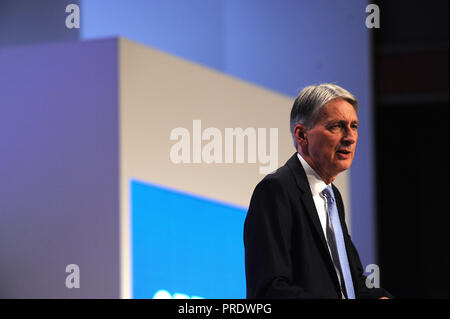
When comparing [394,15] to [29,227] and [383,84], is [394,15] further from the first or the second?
[29,227]

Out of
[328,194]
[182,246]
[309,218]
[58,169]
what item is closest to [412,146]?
[182,246]

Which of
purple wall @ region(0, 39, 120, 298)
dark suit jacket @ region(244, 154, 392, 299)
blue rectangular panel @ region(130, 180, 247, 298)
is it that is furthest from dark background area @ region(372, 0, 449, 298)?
dark suit jacket @ region(244, 154, 392, 299)

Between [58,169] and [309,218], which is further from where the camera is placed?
[58,169]

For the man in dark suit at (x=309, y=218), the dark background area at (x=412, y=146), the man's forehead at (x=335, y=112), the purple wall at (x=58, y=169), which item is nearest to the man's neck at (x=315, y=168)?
the man in dark suit at (x=309, y=218)

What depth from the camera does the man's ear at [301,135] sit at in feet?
4.77

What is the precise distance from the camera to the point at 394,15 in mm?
7105

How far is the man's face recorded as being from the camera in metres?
1.42

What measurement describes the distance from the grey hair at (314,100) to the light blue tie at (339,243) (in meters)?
0.18

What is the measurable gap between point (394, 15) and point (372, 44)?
42 centimetres

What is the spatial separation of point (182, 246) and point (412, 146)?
4430 millimetres

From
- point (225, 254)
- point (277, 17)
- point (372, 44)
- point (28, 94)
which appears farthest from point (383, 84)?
point (28, 94)

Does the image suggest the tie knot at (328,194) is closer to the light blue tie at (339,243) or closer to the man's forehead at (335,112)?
the light blue tie at (339,243)

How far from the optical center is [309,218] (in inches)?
55.1

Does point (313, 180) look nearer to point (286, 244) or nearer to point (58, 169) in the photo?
point (286, 244)
